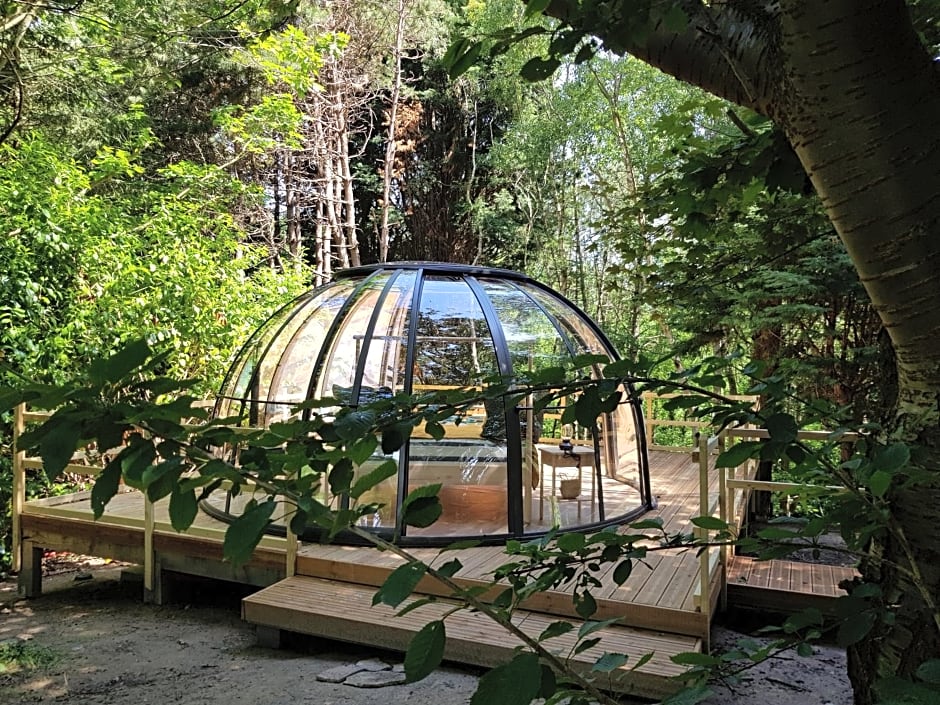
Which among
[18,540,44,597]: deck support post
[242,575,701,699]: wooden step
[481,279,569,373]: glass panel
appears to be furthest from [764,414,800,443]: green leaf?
[18,540,44,597]: deck support post

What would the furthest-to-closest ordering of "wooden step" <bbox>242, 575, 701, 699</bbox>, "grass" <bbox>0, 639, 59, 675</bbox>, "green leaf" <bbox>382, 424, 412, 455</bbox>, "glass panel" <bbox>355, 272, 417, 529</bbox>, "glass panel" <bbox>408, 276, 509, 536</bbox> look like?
"glass panel" <bbox>355, 272, 417, 529</bbox> < "glass panel" <bbox>408, 276, 509, 536</bbox> < "grass" <bbox>0, 639, 59, 675</bbox> < "wooden step" <bbox>242, 575, 701, 699</bbox> < "green leaf" <bbox>382, 424, 412, 455</bbox>

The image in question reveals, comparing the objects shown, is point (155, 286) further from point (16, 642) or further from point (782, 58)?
point (782, 58)

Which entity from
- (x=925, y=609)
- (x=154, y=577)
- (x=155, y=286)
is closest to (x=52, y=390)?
(x=925, y=609)

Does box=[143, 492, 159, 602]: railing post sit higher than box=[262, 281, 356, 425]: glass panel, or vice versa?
box=[262, 281, 356, 425]: glass panel

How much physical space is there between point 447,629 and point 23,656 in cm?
289

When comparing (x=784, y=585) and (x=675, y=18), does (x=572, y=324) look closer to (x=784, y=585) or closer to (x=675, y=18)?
(x=784, y=585)

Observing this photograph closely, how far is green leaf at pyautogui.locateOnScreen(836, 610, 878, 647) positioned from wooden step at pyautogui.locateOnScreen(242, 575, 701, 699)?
8.10 ft

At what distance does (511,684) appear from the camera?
0.66m

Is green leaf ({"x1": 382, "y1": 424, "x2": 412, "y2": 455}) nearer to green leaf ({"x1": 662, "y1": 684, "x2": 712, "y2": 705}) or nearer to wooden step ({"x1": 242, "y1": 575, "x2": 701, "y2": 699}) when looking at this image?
green leaf ({"x1": 662, "y1": 684, "x2": 712, "y2": 705})

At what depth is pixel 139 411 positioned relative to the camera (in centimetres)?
66

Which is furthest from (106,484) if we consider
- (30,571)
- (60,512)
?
(30,571)

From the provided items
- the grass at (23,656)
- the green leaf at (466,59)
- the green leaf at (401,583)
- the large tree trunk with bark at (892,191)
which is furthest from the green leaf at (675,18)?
the grass at (23,656)

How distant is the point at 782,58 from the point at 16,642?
18.4 ft

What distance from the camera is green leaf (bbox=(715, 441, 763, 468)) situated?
103cm
